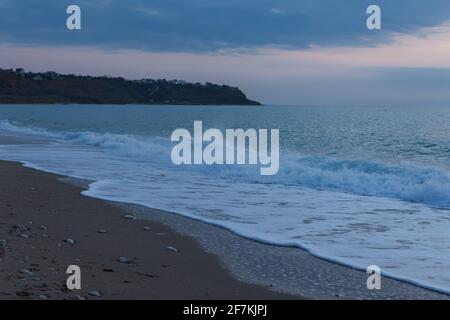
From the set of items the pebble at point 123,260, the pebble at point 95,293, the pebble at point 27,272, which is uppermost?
the pebble at point 27,272

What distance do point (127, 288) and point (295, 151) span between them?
1210 inches

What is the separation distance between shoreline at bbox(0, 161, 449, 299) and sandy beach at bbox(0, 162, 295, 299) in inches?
7.6

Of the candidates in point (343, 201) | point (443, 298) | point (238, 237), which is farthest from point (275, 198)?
point (443, 298)

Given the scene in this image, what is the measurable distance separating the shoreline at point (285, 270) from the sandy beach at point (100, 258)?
192mm

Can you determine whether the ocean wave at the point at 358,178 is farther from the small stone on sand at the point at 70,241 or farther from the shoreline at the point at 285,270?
the small stone on sand at the point at 70,241

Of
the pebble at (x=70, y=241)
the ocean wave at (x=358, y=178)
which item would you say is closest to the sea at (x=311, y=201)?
the ocean wave at (x=358, y=178)

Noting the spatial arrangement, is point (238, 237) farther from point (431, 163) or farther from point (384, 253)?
point (431, 163)

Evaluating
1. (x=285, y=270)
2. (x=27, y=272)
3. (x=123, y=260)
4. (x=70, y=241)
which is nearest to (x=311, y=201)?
(x=285, y=270)

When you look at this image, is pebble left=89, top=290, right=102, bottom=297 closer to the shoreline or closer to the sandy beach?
the sandy beach

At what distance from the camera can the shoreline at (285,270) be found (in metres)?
7.29

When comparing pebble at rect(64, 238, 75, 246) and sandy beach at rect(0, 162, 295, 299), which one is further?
pebble at rect(64, 238, 75, 246)

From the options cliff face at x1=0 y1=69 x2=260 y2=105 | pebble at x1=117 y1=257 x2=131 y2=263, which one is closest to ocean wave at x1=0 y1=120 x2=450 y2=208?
pebble at x1=117 y1=257 x2=131 y2=263

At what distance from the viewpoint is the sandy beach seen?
6.63 metres

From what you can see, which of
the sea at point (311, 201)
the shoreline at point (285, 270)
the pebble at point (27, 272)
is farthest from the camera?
the sea at point (311, 201)
